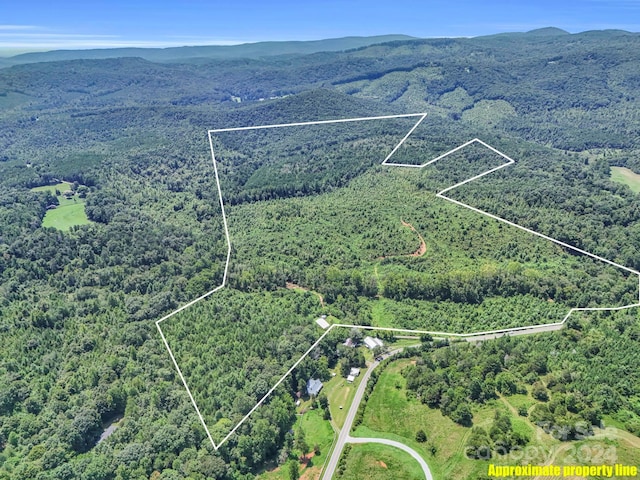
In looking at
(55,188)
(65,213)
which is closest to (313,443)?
(65,213)

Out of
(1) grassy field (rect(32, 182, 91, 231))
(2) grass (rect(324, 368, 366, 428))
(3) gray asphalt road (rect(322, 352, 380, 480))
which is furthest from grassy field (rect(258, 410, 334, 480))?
(1) grassy field (rect(32, 182, 91, 231))

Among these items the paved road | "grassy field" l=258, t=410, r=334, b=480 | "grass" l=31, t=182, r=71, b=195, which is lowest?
"grassy field" l=258, t=410, r=334, b=480

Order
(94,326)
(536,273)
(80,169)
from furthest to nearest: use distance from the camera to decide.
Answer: (80,169) < (536,273) < (94,326)

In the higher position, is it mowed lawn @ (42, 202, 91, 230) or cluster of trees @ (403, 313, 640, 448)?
mowed lawn @ (42, 202, 91, 230)

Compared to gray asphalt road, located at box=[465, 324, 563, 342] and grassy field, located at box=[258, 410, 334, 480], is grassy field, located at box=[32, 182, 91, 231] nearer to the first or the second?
grassy field, located at box=[258, 410, 334, 480]

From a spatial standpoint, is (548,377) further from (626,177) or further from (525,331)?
(626,177)

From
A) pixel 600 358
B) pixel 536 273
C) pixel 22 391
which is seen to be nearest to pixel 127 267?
pixel 22 391

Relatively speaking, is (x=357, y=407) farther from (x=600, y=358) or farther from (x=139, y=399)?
(x=600, y=358)
